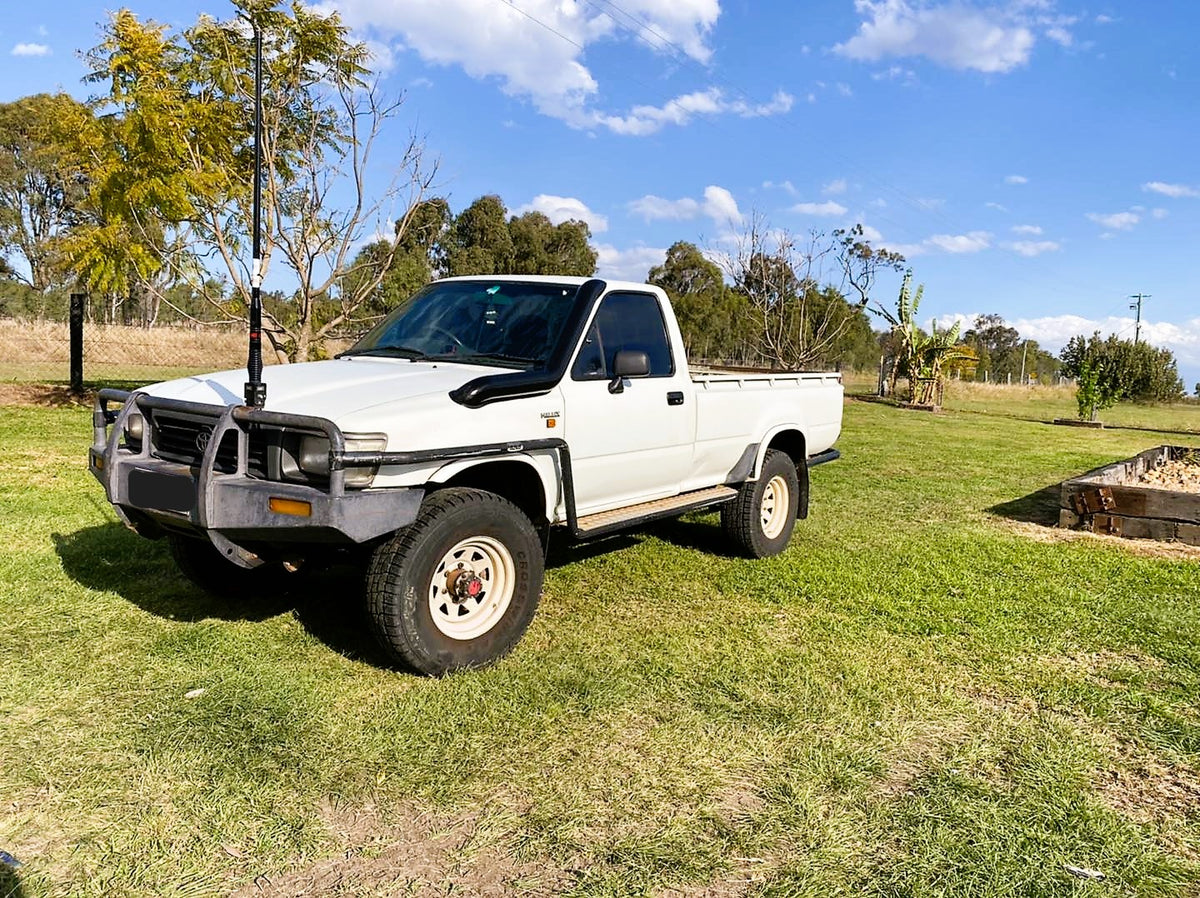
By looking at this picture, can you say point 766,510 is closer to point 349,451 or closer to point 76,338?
point 349,451

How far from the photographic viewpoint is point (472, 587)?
410 centimetres

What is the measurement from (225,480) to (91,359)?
27.8m

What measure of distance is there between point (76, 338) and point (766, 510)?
1324 cm

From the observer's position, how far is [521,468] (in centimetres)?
438

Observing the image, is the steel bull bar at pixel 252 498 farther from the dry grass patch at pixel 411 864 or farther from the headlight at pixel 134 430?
the dry grass patch at pixel 411 864

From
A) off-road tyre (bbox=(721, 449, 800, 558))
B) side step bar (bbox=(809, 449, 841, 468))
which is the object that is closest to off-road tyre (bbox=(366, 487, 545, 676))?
off-road tyre (bbox=(721, 449, 800, 558))

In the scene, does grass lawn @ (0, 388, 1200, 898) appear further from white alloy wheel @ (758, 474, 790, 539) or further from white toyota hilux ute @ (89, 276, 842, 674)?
white alloy wheel @ (758, 474, 790, 539)

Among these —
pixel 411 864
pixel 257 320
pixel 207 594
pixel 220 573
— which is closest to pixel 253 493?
pixel 257 320

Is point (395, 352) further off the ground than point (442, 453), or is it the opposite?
point (395, 352)

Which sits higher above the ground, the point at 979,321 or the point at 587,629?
the point at 979,321

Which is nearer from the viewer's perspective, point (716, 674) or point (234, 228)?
point (716, 674)

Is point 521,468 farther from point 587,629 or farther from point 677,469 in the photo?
point 677,469

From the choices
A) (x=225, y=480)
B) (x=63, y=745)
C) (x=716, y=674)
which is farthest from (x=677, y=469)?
(x=63, y=745)

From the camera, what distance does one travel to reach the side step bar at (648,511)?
4789 millimetres
